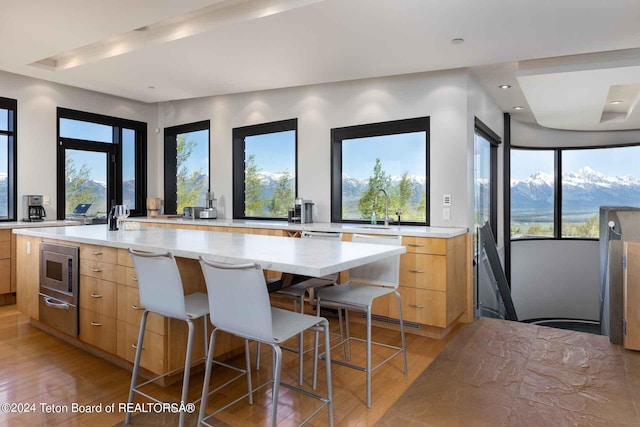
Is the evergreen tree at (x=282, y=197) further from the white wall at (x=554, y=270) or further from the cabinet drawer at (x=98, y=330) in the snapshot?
the white wall at (x=554, y=270)

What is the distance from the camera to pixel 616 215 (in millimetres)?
4523

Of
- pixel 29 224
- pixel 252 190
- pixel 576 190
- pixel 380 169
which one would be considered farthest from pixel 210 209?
pixel 576 190

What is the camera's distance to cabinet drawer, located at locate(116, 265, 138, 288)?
8.46 ft

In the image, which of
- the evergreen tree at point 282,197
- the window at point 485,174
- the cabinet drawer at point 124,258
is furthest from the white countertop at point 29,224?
the window at point 485,174

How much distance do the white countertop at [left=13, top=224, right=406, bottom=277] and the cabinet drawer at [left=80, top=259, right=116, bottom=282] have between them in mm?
160

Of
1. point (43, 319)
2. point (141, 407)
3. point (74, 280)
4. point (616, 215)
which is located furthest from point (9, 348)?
point (616, 215)

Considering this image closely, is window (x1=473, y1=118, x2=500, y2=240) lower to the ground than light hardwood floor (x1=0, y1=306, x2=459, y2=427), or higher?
higher

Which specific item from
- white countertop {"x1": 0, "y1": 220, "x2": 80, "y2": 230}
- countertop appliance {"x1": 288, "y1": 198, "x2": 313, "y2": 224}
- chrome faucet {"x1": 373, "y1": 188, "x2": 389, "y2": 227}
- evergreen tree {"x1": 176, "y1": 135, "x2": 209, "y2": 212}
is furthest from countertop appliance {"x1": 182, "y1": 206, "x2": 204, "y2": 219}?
chrome faucet {"x1": 373, "y1": 188, "x2": 389, "y2": 227}

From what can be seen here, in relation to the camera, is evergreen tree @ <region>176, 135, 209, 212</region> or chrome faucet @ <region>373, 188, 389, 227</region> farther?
evergreen tree @ <region>176, 135, 209, 212</region>

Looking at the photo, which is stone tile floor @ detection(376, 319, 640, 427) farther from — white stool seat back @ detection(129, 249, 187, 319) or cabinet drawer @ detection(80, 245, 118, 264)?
cabinet drawer @ detection(80, 245, 118, 264)

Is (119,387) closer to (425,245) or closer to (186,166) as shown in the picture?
(425,245)

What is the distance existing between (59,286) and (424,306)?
301cm

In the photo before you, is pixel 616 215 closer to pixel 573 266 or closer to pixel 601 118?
pixel 601 118

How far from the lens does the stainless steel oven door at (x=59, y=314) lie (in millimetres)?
3057
